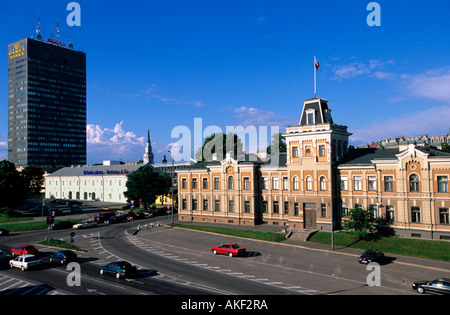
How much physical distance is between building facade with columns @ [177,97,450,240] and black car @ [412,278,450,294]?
19242 mm

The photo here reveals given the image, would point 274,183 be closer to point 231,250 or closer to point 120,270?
point 231,250

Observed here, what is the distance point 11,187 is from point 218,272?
70.4 metres

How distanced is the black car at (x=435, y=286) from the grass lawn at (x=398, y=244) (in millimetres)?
12945

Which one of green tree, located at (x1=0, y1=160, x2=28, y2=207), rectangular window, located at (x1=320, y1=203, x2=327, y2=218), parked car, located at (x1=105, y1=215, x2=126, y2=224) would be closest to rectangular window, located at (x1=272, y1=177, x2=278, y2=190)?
rectangular window, located at (x1=320, y1=203, x2=327, y2=218)

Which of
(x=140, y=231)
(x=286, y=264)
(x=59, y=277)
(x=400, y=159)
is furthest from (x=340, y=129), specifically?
(x=59, y=277)

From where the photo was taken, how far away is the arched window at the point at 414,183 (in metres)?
46.4

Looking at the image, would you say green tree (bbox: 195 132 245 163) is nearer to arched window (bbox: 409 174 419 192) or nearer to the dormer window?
the dormer window

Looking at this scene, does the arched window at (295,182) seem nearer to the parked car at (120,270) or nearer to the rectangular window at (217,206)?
the rectangular window at (217,206)

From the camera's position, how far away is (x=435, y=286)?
27500 mm

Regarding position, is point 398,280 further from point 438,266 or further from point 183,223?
point 183,223

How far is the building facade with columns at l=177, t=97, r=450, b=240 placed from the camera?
45.6m

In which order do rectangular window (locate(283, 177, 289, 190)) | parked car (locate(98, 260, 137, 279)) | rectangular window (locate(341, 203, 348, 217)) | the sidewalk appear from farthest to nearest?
rectangular window (locate(283, 177, 289, 190)), rectangular window (locate(341, 203, 348, 217)), the sidewalk, parked car (locate(98, 260, 137, 279))

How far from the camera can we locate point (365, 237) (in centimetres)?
Answer: 4681

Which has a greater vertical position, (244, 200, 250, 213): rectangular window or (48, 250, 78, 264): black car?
(244, 200, 250, 213): rectangular window
